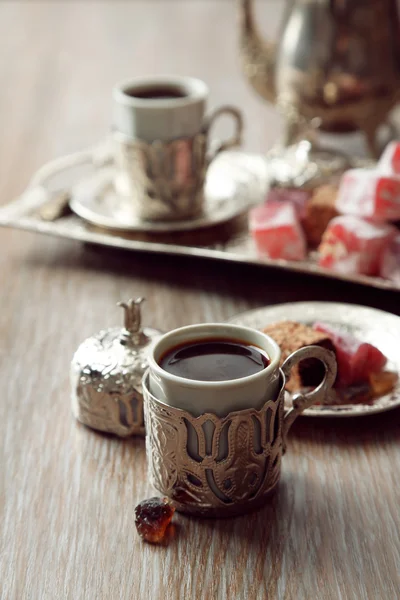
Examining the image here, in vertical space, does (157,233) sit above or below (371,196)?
below

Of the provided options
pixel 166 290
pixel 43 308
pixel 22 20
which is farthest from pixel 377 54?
pixel 22 20

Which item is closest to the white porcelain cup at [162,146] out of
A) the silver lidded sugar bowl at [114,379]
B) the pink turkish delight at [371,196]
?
the pink turkish delight at [371,196]

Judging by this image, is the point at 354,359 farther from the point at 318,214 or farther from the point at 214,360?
the point at 318,214

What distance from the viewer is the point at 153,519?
72cm

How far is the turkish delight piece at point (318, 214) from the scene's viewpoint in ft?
3.79

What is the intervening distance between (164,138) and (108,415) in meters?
0.49

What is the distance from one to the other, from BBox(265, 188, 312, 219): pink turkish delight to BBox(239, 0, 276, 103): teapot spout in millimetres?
322

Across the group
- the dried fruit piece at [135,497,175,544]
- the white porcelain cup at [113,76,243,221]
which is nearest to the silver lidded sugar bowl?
the dried fruit piece at [135,497,175,544]

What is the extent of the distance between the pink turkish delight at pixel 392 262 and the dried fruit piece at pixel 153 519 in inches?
17.9

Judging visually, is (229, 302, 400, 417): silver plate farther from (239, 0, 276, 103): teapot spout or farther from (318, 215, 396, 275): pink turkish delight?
(239, 0, 276, 103): teapot spout

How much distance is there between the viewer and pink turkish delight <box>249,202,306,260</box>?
3.67 ft

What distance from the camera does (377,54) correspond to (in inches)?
53.2

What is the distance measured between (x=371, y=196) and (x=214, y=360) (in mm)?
422

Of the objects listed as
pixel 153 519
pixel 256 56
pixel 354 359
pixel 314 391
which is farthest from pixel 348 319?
pixel 256 56
